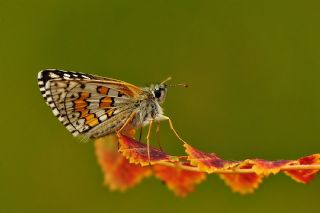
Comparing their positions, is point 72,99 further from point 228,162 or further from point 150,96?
point 228,162

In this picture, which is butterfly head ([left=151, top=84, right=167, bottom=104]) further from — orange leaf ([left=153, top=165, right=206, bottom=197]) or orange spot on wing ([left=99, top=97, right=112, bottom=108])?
orange leaf ([left=153, top=165, right=206, bottom=197])

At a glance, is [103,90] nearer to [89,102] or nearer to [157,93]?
[89,102]

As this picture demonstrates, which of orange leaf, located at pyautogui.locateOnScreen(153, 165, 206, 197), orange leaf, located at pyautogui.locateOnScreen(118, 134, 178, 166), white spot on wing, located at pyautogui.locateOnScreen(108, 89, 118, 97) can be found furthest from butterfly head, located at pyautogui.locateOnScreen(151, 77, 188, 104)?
orange leaf, located at pyautogui.locateOnScreen(118, 134, 178, 166)

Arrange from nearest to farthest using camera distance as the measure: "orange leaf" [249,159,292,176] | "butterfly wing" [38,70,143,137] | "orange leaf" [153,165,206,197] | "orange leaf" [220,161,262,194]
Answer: "orange leaf" [249,159,292,176] < "orange leaf" [220,161,262,194] < "orange leaf" [153,165,206,197] < "butterfly wing" [38,70,143,137]

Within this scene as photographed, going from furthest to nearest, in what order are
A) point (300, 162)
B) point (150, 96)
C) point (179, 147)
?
point (179, 147), point (150, 96), point (300, 162)

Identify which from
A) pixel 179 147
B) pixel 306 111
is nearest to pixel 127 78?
pixel 179 147

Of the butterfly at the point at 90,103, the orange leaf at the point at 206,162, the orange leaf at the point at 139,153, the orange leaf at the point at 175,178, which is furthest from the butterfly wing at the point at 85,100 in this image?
the orange leaf at the point at 206,162
